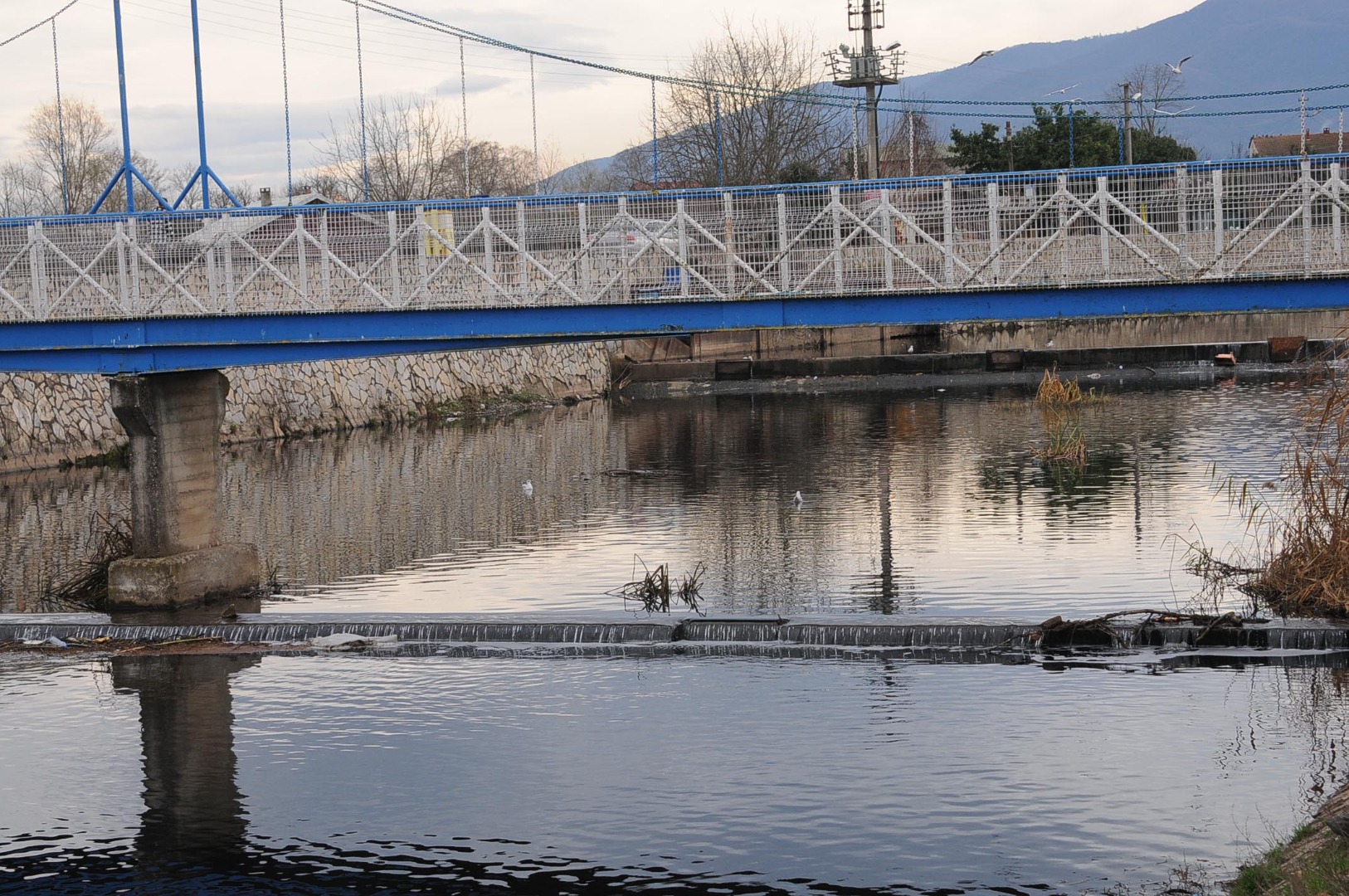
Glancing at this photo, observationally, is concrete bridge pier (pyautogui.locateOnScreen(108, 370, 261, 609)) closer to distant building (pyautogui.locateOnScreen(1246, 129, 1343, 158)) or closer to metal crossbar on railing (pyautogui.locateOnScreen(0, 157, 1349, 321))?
metal crossbar on railing (pyautogui.locateOnScreen(0, 157, 1349, 321))

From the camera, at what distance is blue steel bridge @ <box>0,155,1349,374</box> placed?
19.7 metres

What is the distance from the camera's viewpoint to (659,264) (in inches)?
845

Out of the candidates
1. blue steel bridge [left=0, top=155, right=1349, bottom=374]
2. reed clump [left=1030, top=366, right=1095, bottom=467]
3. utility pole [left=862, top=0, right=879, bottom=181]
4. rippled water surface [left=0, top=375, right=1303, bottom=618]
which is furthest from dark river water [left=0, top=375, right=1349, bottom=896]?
utility pole [left=862, top=0, right=879, bottom=181]

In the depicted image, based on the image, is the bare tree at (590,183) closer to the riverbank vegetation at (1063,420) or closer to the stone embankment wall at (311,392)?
the stone embankment wall at (311,392)

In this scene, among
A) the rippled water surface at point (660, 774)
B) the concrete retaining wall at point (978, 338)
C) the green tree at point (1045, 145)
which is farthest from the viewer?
the concrete retaining wall at point (978, 338)

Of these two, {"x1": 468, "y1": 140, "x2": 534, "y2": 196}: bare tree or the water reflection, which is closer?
the water reflection

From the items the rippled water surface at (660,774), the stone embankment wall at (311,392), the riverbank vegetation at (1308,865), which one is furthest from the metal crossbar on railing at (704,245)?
the riverbank vegetation at (1308,865)

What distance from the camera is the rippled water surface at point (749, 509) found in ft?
75.0

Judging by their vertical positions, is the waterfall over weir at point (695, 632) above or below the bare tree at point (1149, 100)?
below

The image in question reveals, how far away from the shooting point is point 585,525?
29.5 meters

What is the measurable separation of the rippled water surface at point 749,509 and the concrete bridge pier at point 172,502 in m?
1.36

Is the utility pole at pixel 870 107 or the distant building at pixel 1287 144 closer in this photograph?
the utility pole at pixel 870 107

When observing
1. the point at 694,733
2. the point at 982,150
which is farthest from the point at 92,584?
the point at 982,150

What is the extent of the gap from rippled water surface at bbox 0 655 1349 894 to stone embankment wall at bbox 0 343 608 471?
1518cm
